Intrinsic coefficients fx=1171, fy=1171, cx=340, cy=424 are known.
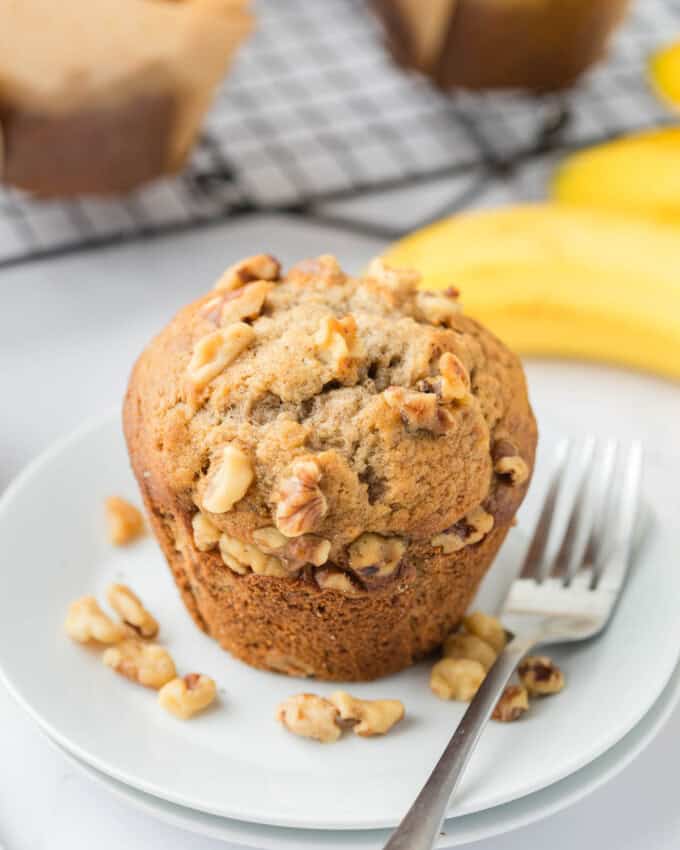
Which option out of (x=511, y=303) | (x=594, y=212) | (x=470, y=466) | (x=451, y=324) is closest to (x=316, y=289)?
(x=451, y=324)

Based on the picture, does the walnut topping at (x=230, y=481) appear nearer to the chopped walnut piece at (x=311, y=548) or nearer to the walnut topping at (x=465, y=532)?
the chopped walnut piece at (x=311, y=548)

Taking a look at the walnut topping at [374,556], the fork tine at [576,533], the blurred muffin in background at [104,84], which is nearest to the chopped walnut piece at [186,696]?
the walnut topping at [374,556]

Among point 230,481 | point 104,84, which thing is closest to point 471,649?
point 230,481

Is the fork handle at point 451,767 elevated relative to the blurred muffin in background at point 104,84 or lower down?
lower down

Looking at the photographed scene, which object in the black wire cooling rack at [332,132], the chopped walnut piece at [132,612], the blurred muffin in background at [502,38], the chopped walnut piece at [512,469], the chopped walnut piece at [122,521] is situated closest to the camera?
the chopped walnut piece at [512,469]

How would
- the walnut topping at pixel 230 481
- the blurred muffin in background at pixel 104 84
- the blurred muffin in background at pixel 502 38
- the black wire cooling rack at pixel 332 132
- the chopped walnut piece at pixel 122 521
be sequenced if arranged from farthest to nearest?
the black wire cooling rack at pixel 332 132, the blurred muffin in background at pixel 502 38, the blurred muffin in background at pixel 104 84, the chopped walnut piece at pixel 122 521, the walnut topping at pixel 230 481

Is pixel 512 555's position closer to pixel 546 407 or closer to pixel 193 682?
pixel 546 407
